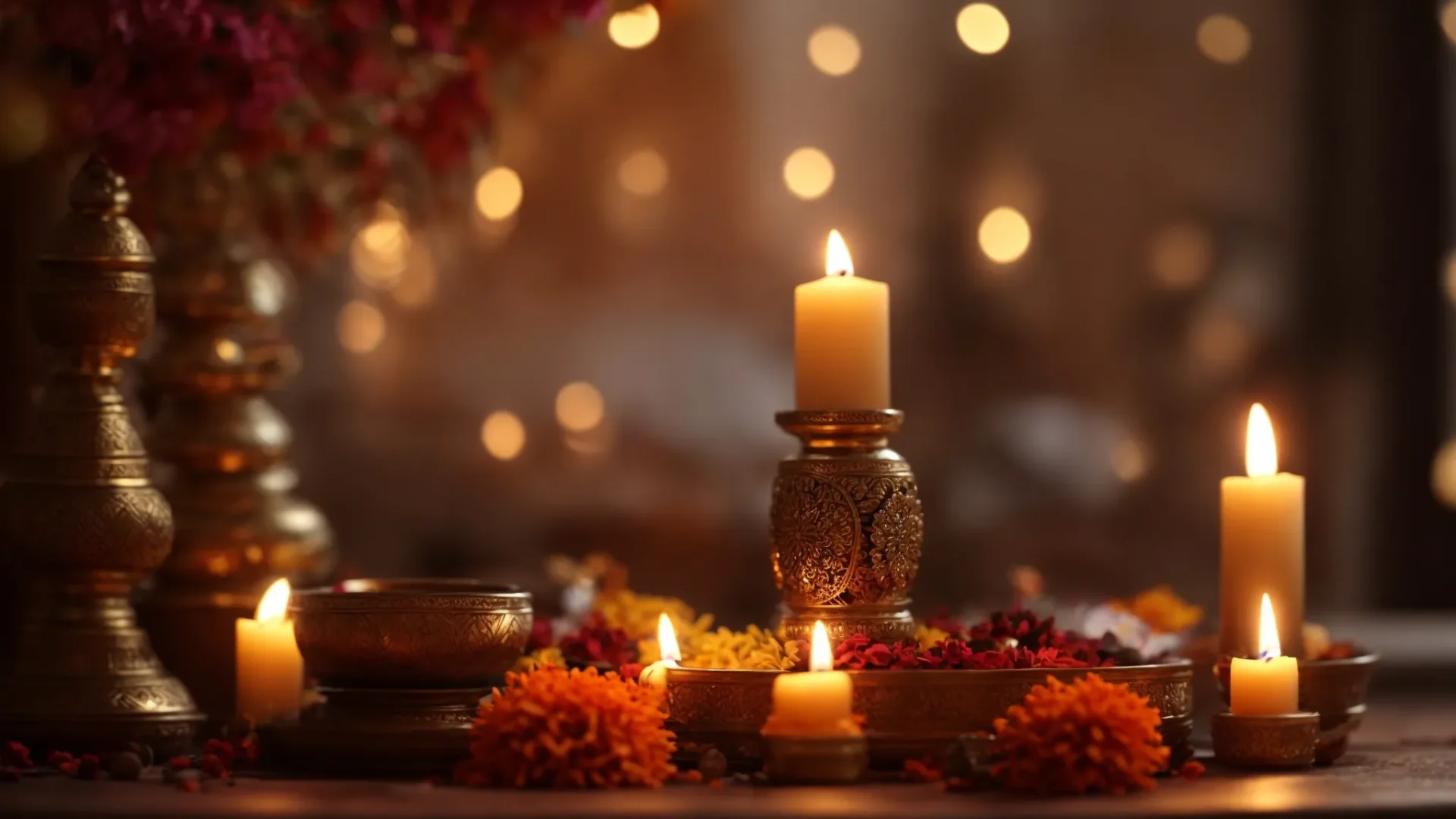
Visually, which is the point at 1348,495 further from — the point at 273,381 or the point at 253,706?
the point at 253,706

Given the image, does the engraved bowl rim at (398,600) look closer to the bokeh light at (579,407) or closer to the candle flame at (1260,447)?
the candle flame at (1260,447)

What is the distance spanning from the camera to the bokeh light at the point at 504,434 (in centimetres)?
217

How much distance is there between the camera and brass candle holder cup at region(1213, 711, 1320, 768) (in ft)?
3.14

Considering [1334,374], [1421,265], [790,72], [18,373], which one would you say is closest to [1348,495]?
[1334,374]

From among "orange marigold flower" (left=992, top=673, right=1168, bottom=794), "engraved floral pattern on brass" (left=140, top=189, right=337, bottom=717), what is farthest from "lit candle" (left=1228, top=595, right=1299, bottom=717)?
"engraved floral pattern on brass" (left=140, top=189, right=337, bottom=717)

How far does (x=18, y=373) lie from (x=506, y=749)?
1214 millimetres

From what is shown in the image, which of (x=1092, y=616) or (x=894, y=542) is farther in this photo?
(x=1092, y=616)

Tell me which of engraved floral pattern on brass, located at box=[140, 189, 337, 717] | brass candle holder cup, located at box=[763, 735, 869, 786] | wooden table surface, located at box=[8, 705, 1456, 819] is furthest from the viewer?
engraved floral pattern on brass, located at box=[140, 189, 337, 717]

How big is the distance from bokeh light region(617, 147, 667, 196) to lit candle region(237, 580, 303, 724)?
126 centimetres

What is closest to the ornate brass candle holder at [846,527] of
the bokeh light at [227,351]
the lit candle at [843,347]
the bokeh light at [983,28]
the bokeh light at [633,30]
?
the lit candle at [843,347]

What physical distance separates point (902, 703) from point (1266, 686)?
0.20m

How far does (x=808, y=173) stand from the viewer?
7.45ft

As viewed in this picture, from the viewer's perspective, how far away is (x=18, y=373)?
189cm

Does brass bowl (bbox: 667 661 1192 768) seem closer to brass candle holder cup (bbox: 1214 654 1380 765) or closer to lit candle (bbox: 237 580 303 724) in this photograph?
brass candle holder cup (bbox: 1214 654 1380 765)
